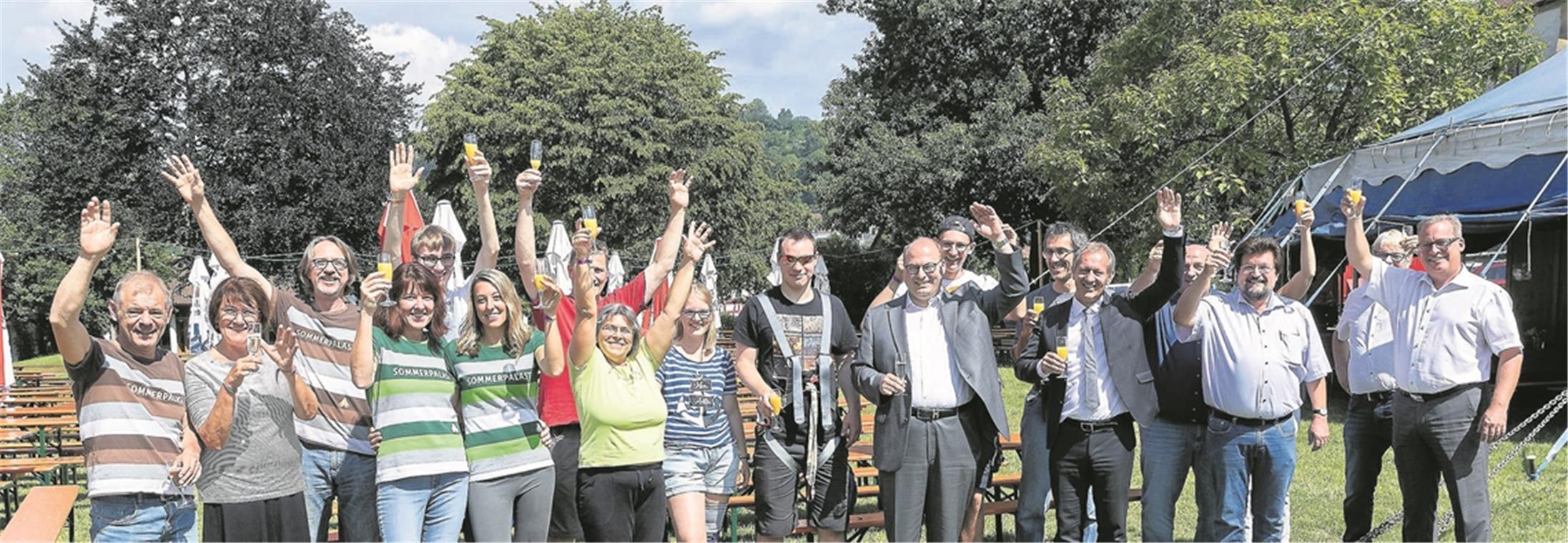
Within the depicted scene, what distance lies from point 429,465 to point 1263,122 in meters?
15.4

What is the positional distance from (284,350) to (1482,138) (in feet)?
31.2

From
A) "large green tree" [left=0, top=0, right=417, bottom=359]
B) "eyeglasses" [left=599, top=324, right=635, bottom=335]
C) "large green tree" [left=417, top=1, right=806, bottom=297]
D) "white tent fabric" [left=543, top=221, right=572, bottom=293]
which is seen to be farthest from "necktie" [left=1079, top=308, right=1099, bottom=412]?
"large green tree" [left=0, top=0, right=417, bottom=359]

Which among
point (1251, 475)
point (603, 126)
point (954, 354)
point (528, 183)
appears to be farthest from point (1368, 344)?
point (603, 126)

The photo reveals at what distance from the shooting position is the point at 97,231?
12.8ft

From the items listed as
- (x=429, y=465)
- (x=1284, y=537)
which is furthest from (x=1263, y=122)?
(x=429, y=465)

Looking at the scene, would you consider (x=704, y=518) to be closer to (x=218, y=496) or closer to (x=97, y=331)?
(x=218, y=496)

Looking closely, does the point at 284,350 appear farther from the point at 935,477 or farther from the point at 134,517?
the point at 935,477

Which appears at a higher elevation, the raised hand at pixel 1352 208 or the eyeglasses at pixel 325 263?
the raised hand at pixel 1352 208

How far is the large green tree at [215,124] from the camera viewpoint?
30.3 metres

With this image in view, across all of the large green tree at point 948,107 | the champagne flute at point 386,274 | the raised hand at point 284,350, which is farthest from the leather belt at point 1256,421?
the large green tree at point 948,107

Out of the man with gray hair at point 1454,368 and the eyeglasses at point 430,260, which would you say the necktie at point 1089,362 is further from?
the eyeglasses at point 430,260

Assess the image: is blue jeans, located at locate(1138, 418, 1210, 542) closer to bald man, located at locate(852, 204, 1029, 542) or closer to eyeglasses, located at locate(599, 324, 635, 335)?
bald man, located at locate(852, 204, 1029, 542)

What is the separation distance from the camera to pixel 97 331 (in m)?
35.0

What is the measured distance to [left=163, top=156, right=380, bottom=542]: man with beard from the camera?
4211 mm
